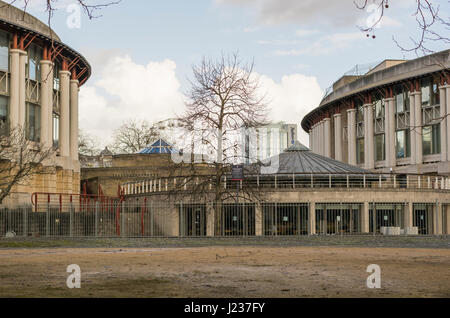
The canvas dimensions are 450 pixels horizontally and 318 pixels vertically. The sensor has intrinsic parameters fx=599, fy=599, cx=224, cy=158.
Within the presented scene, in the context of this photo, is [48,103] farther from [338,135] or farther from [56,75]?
[338,135]

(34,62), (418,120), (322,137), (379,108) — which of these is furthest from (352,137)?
(34,62)

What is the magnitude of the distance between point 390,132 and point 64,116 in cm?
3291

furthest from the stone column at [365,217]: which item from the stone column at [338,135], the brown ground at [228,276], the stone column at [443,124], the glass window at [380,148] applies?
the stone column at [338,135]

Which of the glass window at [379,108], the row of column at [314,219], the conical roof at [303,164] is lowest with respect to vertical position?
the row of column at [314,219]

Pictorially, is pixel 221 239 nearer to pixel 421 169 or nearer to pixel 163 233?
pixel 163 233

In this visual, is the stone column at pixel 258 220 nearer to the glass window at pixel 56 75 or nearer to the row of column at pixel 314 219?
the row of column at pixel 314 219

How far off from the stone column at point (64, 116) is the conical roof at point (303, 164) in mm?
18978

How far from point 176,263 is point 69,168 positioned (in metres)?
38.0

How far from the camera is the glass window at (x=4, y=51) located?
48688 mm

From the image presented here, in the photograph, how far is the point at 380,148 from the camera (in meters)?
65.5

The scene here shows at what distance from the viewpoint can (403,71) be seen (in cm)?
5991

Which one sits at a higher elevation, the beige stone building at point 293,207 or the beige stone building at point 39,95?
the beige stone building at point 39,95

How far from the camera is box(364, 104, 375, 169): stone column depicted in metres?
65.8
